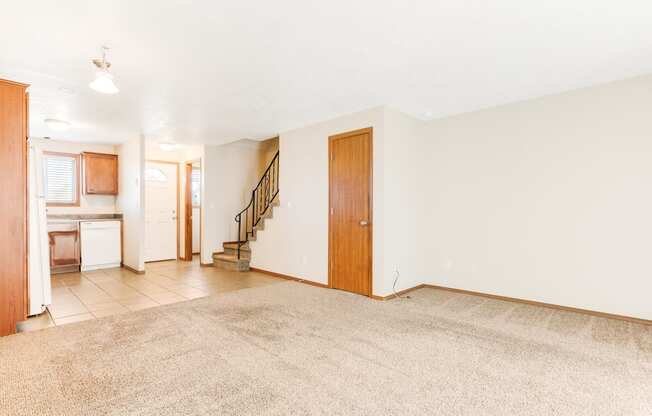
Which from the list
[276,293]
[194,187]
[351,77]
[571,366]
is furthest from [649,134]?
[194,187]

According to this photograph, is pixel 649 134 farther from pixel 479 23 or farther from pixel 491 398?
pixel 491 398

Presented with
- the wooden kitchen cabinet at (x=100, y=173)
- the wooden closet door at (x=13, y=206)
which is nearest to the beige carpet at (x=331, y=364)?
the wooden closet door at (x=13, y=206)

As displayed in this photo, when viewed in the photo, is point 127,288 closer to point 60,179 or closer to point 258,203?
point 258,203

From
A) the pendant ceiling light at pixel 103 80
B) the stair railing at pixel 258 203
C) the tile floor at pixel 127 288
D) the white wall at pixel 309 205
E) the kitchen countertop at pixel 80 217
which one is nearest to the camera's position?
the pendant ceiling light at pixel 103 80

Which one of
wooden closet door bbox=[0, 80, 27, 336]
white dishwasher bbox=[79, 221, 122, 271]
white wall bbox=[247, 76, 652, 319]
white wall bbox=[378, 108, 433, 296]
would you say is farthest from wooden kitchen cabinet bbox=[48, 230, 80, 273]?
white wall bbox=[378, 108, 433, 296]

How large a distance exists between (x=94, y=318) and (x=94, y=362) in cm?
130

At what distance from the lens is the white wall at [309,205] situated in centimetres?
454

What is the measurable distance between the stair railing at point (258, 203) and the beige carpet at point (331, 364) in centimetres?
368

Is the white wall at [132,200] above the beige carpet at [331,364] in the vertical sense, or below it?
above

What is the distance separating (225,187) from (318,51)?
200 inches

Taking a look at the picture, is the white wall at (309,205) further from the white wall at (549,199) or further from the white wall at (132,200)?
the white wall at (132,200)

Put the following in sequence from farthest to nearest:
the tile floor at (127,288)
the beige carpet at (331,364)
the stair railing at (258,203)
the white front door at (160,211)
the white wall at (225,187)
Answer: the white front door at (160,211), the stair railing at (258,203), the white wall at (225,187), the tile floor at (127,288), the beige carpet at (331,364)

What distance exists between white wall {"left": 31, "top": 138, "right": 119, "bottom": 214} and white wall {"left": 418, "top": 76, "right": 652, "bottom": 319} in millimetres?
6333

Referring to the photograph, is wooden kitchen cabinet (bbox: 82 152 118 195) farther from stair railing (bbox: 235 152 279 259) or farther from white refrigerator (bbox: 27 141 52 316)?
white refrigerator (bbox: 27 141 52 316)
